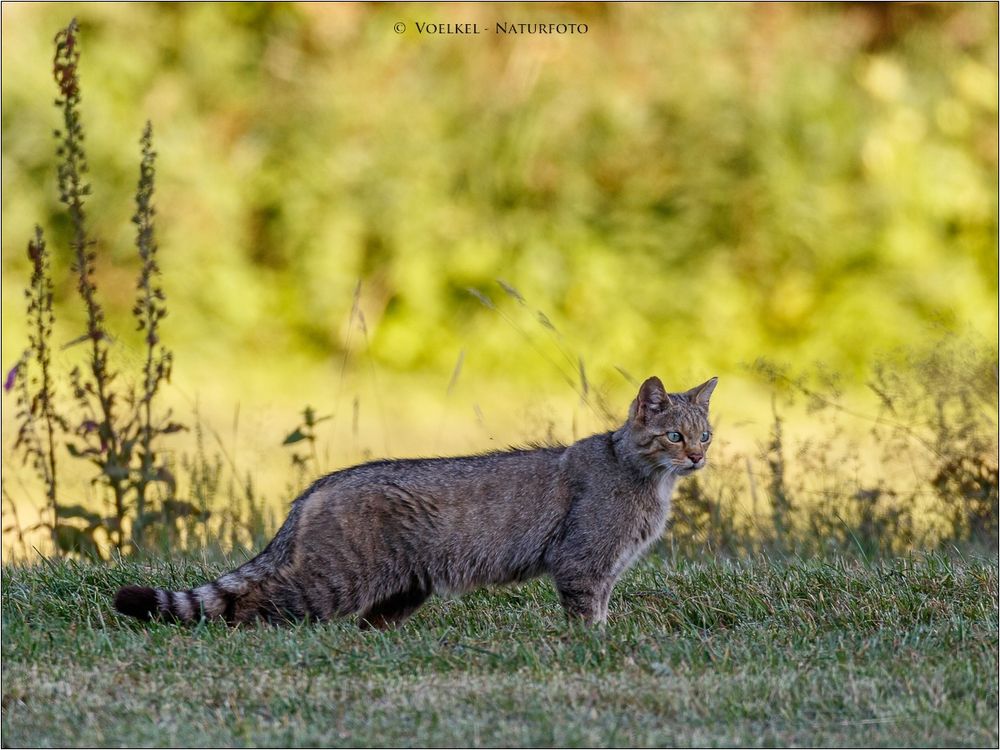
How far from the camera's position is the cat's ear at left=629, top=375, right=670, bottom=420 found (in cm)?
528

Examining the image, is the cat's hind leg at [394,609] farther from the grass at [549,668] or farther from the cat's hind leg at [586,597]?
the cat's hind leg at [586,597]

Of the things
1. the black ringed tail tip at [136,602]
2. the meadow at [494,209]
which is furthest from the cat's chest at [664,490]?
the meadow at [494,209]

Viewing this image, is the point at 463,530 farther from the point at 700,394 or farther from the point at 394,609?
the point at 700,394

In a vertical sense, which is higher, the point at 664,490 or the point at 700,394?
the point at 700,394

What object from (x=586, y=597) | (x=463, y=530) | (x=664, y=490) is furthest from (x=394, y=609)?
(x=664, y=490)

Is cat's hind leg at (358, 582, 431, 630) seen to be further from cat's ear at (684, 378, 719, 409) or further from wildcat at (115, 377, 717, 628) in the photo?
cat's ear at (684, 378, 719, 409)

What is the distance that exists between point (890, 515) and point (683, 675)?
269 cm

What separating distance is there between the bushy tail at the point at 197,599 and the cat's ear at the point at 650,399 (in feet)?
4.70

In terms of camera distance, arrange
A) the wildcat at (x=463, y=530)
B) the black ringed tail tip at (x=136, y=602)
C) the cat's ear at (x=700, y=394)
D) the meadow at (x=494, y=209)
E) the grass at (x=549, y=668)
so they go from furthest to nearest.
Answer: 1. the meadow at (x=494, y=209)
2. the cat's ear at (x=700, y=394)
3. the wildcat at (x=463, y=530)
4. the black ringed tail tip at (x=136, y=602)
5. the grass at (x=549, y=668)

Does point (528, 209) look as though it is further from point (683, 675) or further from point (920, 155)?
point (683, 675)

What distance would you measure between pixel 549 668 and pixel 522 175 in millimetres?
8057

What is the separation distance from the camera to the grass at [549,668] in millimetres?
3848

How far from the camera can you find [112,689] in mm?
4180

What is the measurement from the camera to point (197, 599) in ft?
15.9
